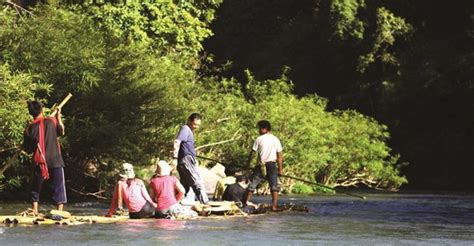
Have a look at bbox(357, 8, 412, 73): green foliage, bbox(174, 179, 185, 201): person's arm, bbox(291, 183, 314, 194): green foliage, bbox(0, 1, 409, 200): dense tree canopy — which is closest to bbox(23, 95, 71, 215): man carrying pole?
bbox(0, 1, 409, 200): dense tree canopy

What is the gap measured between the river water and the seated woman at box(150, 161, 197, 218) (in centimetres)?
43

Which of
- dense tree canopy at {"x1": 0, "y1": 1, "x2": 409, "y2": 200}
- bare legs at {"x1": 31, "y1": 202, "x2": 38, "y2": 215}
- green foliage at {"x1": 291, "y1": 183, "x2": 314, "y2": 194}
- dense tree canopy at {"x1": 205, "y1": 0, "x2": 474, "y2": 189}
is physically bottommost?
bare legs at {"x1": 31, "y1": 202, "x2": 38, "y2": 215}

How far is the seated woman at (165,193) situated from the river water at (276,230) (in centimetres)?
43

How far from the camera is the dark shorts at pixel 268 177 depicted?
64.0 ft

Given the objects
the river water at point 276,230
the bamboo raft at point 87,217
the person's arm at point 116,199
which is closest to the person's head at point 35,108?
the bamboo raft at point 87,217

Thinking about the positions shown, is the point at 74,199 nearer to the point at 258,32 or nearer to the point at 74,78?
the point at 74,78

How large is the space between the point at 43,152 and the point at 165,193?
2073 mm

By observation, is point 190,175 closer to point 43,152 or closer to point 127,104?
point 43,152

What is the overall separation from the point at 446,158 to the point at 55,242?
3223 cm

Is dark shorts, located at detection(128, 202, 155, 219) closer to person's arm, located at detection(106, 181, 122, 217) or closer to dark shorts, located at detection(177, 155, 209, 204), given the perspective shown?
person's arm, located at detection(106, 181, 122, 217)

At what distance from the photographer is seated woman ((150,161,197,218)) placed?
651 inches

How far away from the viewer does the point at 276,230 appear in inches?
587

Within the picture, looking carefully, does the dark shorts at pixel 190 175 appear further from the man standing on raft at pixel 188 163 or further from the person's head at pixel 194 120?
the person's head at pixel 194 120

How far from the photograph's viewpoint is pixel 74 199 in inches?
949
